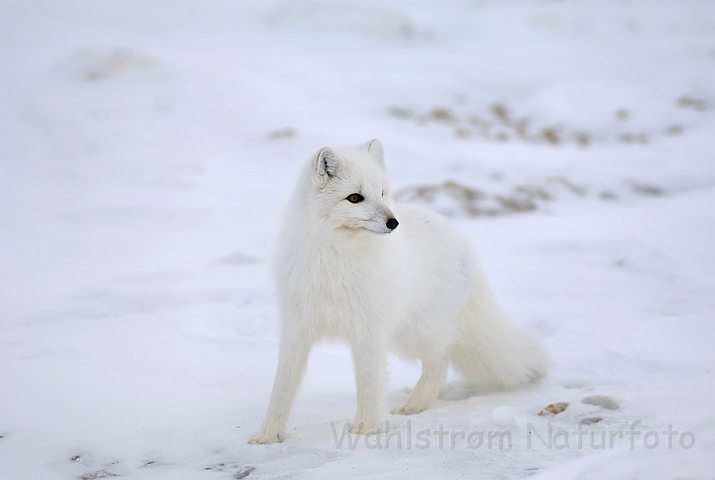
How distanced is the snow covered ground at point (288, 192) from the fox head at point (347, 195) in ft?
3.42

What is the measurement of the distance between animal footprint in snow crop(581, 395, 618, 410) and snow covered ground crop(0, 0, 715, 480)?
0.10 feet

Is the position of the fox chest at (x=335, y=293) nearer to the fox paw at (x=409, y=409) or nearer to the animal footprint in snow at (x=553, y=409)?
the fox paw at (x=409, y=409)

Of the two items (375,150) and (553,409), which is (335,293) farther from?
(553,409)

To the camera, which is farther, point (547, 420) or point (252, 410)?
point (252, 410)

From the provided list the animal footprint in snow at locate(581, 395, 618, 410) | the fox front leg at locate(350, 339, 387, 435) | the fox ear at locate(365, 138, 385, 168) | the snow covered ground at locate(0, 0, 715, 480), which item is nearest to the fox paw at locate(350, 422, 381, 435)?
the fox front leg at locate(350, 339, 387, 435)

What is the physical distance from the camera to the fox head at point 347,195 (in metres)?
3.05

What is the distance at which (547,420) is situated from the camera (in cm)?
319

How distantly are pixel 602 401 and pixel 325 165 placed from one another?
6.01 feet

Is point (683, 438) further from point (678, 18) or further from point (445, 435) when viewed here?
point (678, 18)

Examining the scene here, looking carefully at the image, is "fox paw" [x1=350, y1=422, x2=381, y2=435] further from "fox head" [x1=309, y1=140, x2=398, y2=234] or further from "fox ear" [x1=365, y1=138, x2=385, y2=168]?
"fox ear" [x1=365, y1=138, x2=385, y2=168]

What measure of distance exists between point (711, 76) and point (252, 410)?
1344 centimetres

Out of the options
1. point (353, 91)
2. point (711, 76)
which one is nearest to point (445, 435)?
point (353, 91)

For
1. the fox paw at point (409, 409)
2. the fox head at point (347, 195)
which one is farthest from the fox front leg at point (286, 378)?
the fox paw at point (409, 409)

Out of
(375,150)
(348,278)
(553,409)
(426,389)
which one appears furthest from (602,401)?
(375,150)
